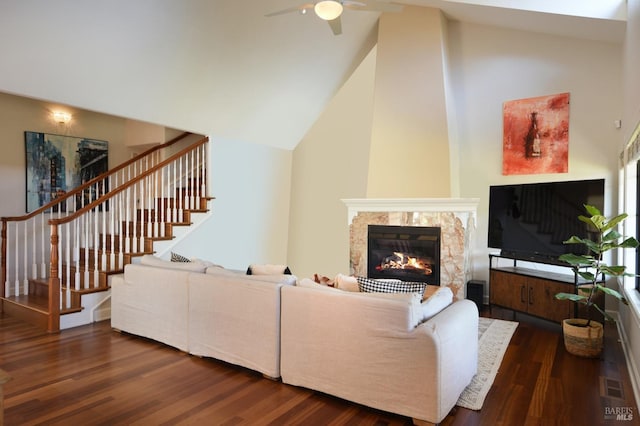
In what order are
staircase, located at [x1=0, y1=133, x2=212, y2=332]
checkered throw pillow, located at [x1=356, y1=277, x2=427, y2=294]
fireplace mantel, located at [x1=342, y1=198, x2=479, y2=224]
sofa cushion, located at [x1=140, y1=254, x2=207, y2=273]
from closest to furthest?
checkered throw pillow, located at [x1=356, y1=277, x2=427, y2=294]
sofa cushion, located at [x1=140, y1=254, x2=207, y2=273]
staircase, located at [x1=0, y1=133, x2=212, y2=332]
fireplace mantel, located at [x1=342, y1=198, x2=479, y2=224]

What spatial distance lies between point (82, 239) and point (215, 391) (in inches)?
175

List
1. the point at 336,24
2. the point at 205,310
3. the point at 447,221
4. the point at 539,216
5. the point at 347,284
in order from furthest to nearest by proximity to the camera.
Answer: the point at 447,221, the point at 539,216, the point at 336,24, the point at 205,310, the point at 347,284

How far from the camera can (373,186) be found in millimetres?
5812

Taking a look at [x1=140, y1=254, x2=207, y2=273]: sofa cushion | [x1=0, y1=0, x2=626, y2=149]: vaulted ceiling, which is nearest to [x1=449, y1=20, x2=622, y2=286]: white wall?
[x1=0, y1=0, x2=626, y2=149]: vaulted ceiling

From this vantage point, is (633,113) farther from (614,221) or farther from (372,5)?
(372,5)

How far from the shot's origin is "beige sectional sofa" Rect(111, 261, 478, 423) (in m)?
2.49

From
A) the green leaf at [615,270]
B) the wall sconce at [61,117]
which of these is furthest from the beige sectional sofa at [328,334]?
the wall sconce at [61,117]

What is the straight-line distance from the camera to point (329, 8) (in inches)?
128

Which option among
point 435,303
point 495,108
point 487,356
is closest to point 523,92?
point 495,108

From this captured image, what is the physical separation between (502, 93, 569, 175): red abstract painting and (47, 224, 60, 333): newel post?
17.9 ft

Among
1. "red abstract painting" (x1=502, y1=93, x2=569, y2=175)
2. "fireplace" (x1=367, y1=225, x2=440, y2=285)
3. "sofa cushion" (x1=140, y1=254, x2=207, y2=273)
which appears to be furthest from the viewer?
"fireplace" (x1=367, y1=225, x2=440, y2=285)

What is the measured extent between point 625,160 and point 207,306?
166 inches

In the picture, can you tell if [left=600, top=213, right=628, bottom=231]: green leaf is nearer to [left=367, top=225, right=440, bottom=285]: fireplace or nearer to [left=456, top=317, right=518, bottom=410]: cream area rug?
[left=456, top=317, right=518, bottom=410]: cream area rug

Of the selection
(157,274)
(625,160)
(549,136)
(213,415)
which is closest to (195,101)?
(157,274)
